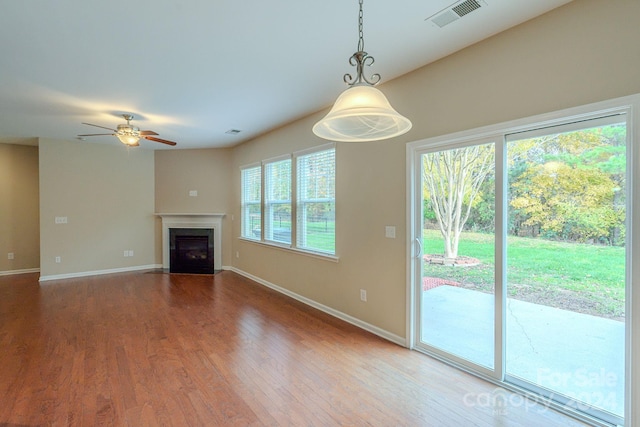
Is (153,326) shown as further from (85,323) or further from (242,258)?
(242,258)

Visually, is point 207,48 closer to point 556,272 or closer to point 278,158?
point 278,158

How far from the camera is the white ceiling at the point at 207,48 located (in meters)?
1.99

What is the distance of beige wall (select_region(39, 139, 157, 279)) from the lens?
5.70 m

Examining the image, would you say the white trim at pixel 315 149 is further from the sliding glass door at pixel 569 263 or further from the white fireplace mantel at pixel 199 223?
the white fireplace mantel at pixel 199 223

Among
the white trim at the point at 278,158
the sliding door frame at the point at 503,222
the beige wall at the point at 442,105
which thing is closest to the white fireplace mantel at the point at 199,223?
the white trim at the point at 278,158

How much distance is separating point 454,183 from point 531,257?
828 mm

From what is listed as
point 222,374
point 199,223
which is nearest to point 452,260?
point 222,374

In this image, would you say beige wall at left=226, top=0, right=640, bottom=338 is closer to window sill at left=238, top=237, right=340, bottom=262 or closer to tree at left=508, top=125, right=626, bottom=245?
window sill at left=238, top=237, right=340, bottom=262

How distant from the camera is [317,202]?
13.9 ft

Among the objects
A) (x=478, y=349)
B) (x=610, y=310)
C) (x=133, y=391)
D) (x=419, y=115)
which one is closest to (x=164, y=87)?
(x=419, y=115)

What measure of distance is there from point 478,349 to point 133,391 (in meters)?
2.74

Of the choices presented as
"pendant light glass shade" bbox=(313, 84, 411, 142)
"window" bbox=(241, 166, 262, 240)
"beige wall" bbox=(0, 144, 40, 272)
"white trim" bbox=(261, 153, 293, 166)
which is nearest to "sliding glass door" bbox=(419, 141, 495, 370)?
"pendant light glass shade" bbox=(313, 84, 411, 142)

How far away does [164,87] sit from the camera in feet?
10.6

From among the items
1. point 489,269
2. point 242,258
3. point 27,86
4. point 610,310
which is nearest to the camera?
point 610,310
